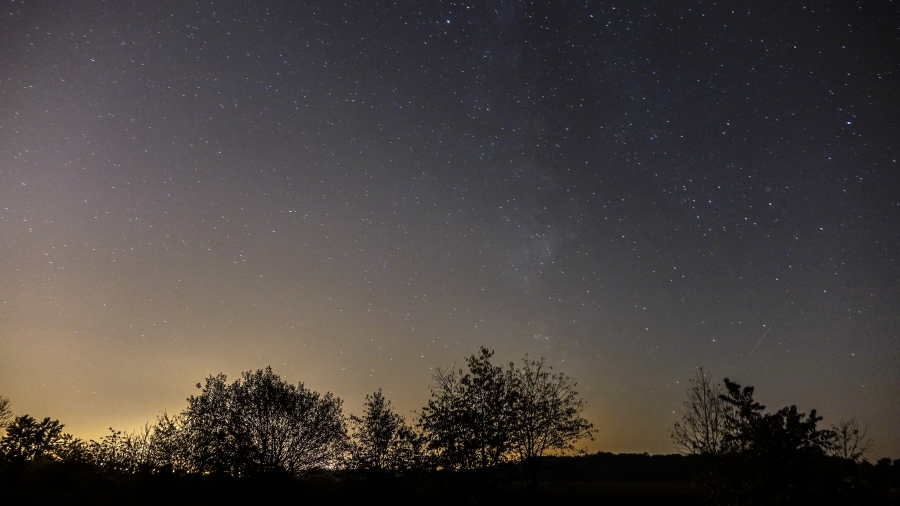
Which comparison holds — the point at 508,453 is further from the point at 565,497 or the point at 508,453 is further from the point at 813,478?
the point at 565,497

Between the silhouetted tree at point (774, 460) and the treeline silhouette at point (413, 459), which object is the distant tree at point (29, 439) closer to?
the treeline silhouette at point (413, 459)

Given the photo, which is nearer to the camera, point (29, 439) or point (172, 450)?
point (172, 450)

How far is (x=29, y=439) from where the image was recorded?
195 ft

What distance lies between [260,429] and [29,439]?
50.0 meters

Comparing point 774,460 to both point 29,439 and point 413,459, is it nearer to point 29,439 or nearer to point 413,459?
point 413,459

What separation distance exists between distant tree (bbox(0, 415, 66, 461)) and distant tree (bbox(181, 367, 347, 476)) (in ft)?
130

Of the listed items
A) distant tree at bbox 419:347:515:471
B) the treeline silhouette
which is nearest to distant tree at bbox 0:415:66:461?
the treeline silhouette

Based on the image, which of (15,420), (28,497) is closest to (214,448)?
(28,497)

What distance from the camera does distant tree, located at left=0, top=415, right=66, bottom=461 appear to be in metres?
56.7

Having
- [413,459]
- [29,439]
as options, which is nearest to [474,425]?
[413,459]

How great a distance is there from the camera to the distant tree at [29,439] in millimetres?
56719

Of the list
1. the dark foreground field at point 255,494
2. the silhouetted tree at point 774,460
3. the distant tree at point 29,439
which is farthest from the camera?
the distant tree at point 29,439

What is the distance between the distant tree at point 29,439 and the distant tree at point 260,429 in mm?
39681

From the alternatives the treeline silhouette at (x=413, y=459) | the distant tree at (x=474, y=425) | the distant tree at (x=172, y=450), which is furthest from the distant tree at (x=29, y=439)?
the distant tree at (x=474, y=425)
